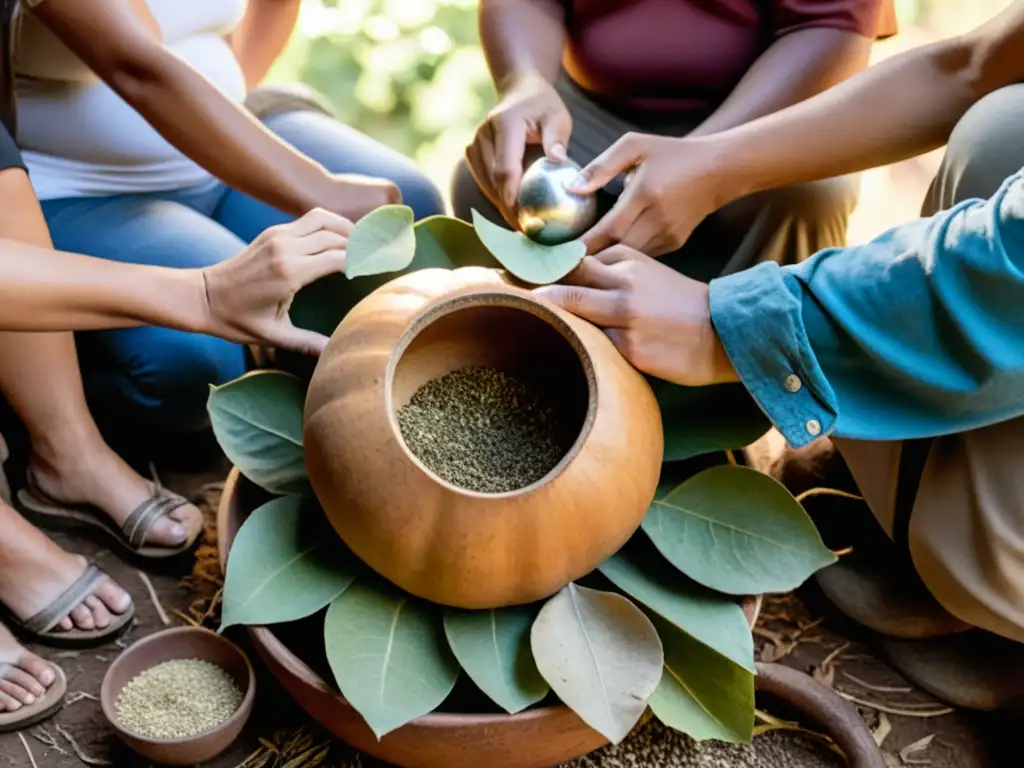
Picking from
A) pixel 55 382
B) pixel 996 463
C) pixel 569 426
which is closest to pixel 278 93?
pixel 55 382

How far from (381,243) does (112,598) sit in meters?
0.58

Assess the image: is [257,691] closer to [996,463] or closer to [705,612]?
[705,612]

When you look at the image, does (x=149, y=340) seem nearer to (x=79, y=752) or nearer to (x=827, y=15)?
(x=79, y=752)

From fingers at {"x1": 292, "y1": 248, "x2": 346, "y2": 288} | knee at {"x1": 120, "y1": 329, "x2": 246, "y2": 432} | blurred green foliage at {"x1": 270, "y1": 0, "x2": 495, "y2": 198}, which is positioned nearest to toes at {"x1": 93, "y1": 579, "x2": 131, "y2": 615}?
knee at {"x1": 120, "y1": 329, "x2": 246, "y2": 432}

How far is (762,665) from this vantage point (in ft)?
3.18

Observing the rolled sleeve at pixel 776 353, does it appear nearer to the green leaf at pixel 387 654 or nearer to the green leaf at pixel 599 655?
the green leaf at pixel 599 655

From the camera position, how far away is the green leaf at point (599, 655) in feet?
2.44

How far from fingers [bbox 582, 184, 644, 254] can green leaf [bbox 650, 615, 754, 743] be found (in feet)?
1.27

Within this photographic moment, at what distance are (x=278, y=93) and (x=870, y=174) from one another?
138cm

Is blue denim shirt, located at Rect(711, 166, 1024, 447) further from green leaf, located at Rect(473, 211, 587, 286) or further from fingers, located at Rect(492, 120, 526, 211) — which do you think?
fingers, located at Rect(492, 120, 526, 211)

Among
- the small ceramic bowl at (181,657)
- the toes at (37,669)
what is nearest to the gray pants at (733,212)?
the small ceramic bowl at (181,657)

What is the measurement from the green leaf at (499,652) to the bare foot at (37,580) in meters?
0.54

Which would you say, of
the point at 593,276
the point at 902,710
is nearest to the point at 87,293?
the point at 593,276

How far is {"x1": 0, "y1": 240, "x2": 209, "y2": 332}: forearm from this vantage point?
933mm
